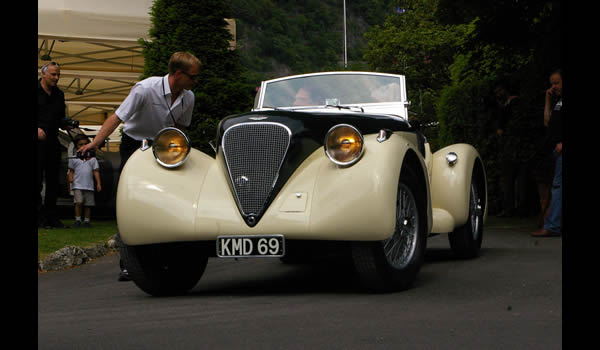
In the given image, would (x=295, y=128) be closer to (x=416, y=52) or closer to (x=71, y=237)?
(x=71, y=237)

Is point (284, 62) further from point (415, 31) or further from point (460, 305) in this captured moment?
point (460, 305)

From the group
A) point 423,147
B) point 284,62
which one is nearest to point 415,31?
point 284,62

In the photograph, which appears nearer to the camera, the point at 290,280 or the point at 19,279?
the point at 19,279

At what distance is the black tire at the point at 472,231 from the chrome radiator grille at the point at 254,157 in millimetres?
2449

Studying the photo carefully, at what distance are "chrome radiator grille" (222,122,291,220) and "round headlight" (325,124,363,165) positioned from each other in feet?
1.01

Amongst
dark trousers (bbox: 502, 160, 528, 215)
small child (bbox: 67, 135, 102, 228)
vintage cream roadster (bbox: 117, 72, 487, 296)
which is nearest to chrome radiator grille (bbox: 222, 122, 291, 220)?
vintage cream roadster (bbox: 117, 72, 487, 296)

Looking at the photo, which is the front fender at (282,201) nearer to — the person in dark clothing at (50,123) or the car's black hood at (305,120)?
the car's black hood at (305,120)

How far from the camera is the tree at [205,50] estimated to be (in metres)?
12.7

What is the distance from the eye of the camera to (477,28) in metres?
11.6

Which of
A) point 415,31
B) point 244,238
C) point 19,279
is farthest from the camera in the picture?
point 415,31

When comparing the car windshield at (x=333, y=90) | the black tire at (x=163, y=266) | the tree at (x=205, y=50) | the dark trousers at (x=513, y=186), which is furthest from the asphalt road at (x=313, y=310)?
the dark trousers at (x=513, y=186)

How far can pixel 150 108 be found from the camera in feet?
21.8

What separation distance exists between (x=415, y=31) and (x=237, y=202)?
51.2 meters

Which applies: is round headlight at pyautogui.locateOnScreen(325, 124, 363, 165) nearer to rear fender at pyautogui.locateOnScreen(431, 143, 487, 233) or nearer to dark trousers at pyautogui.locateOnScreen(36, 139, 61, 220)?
rear fender at pyautogui.locateOnScreen(431, 143, 487, 233)
